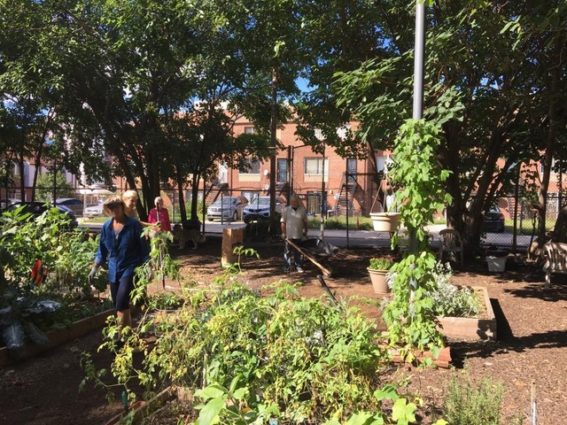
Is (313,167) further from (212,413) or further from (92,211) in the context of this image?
(212,413)

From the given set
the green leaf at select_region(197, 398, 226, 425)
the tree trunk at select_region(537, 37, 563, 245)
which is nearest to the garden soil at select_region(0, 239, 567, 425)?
the green leaf at select_region(197, 398, 226, 425)

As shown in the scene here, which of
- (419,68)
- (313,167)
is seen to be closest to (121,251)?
(419,68)

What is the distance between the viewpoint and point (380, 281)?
884 centimetres

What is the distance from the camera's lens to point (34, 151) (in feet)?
73.5

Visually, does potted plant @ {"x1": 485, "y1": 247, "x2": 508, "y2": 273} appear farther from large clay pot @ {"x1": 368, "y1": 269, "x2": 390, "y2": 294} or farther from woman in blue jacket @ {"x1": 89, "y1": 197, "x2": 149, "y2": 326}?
woman in blue jacket @ {"x1": 89, "y1": 197, "x2": 149, "y2": 326}

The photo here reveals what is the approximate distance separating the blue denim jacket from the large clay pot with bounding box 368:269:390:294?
4353 mm

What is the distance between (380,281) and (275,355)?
6062 mm

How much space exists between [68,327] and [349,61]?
25.0 feet

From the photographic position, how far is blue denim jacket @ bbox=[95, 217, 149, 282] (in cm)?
565

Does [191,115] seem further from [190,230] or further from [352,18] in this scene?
[352,18]

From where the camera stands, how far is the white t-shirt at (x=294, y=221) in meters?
10.6

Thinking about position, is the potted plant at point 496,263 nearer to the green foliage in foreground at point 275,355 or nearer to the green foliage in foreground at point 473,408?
the green foliage in foreground at point 473,408

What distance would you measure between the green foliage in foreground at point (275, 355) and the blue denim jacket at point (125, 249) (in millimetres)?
2197

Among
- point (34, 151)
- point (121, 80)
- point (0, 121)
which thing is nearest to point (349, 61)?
point (121, 80)
